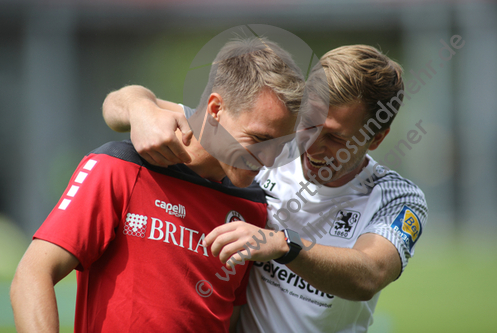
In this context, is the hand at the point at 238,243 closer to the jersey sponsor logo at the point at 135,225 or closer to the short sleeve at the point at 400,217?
the jersey sponsor logo at the point at 135,225

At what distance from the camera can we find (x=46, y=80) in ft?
41.6

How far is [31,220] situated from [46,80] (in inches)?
164

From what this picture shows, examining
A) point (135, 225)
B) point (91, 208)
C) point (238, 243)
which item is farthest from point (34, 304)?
point (238, 243)

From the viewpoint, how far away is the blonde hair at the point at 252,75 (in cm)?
205

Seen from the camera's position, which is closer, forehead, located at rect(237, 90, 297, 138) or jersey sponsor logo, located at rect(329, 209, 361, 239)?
forehead, located at rect(237, 90, 297, 138)

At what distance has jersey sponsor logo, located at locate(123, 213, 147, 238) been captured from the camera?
6.40 feet

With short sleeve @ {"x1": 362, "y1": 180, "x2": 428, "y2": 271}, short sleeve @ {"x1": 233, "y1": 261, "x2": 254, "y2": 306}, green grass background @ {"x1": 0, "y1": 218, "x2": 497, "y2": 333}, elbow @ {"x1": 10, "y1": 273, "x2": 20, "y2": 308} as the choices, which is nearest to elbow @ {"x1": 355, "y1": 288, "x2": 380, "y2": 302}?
short sleeve @ {"x1": 362, "y1": 180, "x2": 428, "y2": 271}

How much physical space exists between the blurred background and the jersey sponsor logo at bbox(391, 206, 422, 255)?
30.8 ft

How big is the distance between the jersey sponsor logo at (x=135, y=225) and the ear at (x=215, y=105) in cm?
61

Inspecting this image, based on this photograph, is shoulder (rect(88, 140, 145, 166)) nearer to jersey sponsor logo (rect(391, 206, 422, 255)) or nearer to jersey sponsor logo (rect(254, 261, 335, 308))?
jersey sponsor logo (rect(254, 261, 335, 308))

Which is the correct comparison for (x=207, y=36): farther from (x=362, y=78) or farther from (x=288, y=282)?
(x=288, y=282)

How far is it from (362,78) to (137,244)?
170 cm

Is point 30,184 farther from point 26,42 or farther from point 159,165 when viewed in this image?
point 159,165

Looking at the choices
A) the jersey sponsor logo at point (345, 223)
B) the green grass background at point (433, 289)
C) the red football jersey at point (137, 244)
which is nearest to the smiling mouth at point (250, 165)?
the red football jersey at point (137, 244)
